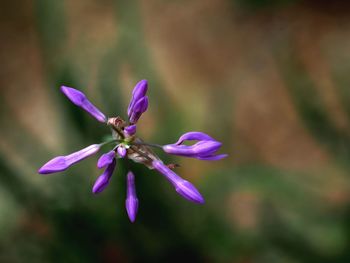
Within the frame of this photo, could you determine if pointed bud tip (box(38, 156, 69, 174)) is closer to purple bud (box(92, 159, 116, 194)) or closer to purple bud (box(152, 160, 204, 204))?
purple bud (box(92, 159, 116, 194))

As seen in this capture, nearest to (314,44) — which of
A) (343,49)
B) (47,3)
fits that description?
(343,49)

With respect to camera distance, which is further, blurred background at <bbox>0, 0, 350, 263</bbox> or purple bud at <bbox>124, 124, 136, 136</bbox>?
blurred background at <bbox>0, 0, 350, 263</bbox>

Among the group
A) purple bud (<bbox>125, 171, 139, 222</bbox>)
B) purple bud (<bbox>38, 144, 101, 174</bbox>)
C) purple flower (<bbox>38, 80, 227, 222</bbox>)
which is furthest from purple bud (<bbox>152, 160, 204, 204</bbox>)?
purple bud (<bbox>38, 144, 101, 174</bbox>)

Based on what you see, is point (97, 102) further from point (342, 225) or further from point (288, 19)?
point (288, 19)

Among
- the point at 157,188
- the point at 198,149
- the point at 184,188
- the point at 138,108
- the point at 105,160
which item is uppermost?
the point at 138,108

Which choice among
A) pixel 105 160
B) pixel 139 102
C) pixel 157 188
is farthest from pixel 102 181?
pixel 157 188

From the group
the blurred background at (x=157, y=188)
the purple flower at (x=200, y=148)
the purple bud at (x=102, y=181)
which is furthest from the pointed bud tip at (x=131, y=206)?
the blurred background at (x=157, y=188)

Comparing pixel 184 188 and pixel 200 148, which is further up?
pixel 200 148

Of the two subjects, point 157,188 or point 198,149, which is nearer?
point 198,149

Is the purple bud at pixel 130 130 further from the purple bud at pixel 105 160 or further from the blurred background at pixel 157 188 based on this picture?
the blurred background at pixel 157 188

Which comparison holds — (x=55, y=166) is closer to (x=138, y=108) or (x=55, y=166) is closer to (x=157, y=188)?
(x=138, y=108)

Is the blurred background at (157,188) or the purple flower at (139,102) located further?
the blurred background at (157,188)
